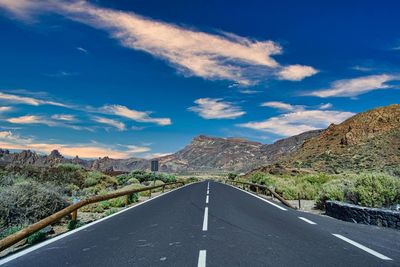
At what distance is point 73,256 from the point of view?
281 inches

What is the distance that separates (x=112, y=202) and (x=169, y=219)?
7.40m

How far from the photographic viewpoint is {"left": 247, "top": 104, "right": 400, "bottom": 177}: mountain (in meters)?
58.1

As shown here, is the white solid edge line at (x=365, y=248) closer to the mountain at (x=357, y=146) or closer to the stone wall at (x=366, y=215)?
the stone wall at (x=366, y=215)

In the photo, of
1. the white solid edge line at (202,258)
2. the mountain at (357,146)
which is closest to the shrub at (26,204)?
the white solid edge line at (202,258)

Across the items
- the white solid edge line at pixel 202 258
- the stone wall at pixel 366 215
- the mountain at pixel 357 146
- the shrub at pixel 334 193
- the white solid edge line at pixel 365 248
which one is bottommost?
the white solid edge line at pixel 202 258

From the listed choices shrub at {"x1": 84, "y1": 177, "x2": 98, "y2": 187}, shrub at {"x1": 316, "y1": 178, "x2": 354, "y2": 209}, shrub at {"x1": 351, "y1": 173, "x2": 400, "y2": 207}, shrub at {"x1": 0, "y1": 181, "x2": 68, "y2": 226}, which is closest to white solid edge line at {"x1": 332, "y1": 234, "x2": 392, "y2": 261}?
shrub at {"x1": 351, "y1": 173, "x2": 400, "y2": 207}

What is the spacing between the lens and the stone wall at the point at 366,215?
11098 mm

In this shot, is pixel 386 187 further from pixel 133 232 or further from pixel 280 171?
pixel 280 171

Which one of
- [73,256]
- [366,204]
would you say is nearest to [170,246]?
[73,256]

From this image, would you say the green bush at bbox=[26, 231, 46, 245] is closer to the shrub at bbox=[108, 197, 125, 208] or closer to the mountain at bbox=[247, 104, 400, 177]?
the shrub at bbox=[108, 197, 125, 208]

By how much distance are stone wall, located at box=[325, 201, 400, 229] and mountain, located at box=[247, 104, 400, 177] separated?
4016cm

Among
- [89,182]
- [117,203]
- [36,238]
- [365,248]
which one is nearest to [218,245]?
[365,248]

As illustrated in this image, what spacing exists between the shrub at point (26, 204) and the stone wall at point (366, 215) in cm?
1039

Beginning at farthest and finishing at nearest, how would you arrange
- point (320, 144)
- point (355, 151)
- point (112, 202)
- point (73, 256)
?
1. point (320, 144)
2. point (355, 151)
3. point (112, 202)
4. point (73, 256)
